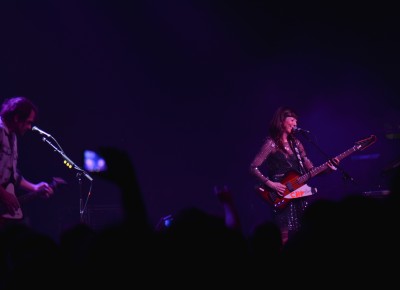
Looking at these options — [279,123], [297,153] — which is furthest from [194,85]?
[297,153]

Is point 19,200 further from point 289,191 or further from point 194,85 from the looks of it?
point 194,85

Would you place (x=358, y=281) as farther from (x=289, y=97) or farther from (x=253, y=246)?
(x=289, y=97)

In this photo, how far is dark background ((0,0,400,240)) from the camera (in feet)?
28.3

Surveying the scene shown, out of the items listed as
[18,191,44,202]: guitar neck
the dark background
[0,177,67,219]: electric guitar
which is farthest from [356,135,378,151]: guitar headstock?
[18,191,44,202]: guitar neck

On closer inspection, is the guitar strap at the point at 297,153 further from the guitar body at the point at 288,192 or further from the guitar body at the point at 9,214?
the guitar body at the point at 9,214

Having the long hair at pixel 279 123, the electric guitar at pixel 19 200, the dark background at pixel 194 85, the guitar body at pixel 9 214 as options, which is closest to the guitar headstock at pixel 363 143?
the long hair at pixel 279 123

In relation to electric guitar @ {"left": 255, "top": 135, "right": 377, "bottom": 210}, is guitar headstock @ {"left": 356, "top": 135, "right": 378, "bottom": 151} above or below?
above

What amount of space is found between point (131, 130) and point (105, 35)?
6.01 ft

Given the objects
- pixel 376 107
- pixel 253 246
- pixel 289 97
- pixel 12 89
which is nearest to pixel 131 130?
pixel 12 89

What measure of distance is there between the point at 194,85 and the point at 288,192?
4067mm

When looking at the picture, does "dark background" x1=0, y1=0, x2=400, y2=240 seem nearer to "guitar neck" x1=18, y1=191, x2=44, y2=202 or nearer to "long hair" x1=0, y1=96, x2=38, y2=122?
"guitar neck" x1=18, y1=191, x2=44, y2=202

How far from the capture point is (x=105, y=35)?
353 inches

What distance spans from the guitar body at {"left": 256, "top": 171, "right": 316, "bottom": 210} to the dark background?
256cm

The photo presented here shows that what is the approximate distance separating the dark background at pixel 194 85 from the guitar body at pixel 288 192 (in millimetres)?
2559
